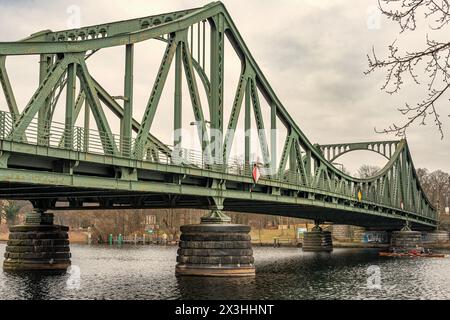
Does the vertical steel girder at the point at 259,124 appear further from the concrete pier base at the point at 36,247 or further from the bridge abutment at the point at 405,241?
the bridge abutment at the point at 405,241

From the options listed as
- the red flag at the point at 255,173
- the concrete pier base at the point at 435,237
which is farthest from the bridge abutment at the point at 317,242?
the red flag at the point at 255,173

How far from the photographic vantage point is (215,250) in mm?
43688

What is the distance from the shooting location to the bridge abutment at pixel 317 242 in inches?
4262

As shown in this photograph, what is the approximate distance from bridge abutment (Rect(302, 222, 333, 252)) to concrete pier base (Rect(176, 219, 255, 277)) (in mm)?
65340

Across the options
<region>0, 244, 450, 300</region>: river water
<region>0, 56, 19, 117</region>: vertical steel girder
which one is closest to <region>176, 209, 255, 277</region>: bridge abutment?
<region>0, 244, 450, 300</region>: river water

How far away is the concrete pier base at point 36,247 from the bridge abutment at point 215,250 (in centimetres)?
1303

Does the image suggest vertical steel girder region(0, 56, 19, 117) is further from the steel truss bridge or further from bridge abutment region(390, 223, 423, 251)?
bridge abutment region(390, 223, 423, 251)

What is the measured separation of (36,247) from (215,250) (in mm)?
17087

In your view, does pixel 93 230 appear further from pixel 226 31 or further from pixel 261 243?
pixel 226 31

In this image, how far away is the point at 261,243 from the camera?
138375 millimetres

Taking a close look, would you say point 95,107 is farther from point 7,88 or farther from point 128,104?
point 7,88

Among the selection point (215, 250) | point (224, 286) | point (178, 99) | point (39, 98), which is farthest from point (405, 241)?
point (39, 98)
